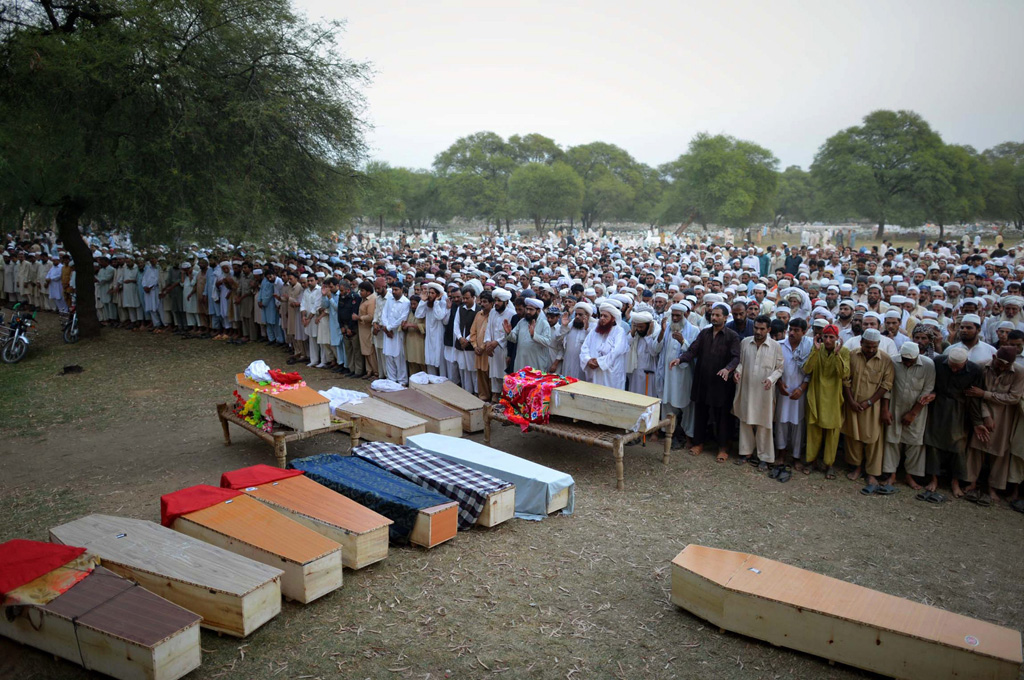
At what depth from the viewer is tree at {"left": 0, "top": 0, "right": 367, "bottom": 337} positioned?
39.8 ft

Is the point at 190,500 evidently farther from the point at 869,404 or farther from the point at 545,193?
the point at 545,193

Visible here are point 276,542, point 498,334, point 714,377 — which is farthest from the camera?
point 498,334

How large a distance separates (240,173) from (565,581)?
11604mm

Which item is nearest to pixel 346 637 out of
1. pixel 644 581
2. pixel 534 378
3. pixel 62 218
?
pixel 644 581

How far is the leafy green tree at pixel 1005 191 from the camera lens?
4812cm

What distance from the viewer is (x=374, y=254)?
27734 mm

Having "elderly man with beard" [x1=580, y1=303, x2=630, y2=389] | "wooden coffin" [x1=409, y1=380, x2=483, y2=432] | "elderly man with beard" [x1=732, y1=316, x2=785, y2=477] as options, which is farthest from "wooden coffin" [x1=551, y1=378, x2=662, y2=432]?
"wooden coffin" [x1=409, y1=380, x2=483, y2=432]

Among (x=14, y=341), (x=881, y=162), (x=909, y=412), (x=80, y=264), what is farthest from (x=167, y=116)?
(x=881, y=162)

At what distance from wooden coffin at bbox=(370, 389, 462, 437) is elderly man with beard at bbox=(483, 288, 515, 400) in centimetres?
152

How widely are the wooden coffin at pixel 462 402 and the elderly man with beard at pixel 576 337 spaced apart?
4.32 feet

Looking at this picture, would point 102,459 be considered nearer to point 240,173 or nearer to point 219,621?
point 219,621

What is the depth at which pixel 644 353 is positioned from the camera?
355 inches

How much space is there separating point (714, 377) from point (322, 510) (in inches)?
191

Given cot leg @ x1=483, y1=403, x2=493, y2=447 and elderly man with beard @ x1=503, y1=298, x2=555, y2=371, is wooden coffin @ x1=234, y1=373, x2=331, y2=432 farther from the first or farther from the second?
elderly man with beard @ x1=503, y1=298, x2=555, y2=371
